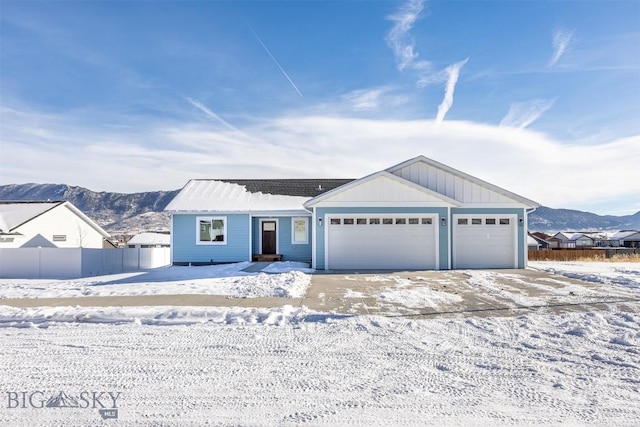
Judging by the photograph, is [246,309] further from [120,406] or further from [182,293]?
[120,406]

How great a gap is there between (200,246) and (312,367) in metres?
13.9

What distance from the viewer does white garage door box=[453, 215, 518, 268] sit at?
15742mm

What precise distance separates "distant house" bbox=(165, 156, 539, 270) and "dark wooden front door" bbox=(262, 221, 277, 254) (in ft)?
0.72

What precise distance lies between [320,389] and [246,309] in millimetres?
3710

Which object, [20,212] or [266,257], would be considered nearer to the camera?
[266,257]

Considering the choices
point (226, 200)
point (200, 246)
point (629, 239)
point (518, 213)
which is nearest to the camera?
point (518, 213)

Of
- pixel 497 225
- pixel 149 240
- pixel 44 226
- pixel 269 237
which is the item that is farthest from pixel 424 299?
pixel 149 240

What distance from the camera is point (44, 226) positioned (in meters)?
23.0

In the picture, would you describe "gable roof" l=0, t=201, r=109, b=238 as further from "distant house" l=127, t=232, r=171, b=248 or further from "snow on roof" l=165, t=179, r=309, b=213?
"distant house" l=127, t=232, r=171, b=248

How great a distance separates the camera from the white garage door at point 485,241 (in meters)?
15.7

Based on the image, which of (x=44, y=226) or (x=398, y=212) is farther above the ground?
(x=398, y=212)

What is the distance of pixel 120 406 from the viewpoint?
3.49 m

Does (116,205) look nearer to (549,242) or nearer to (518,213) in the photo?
(549,242)

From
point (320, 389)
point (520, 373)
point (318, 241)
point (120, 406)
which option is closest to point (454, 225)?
point (318, 241)
